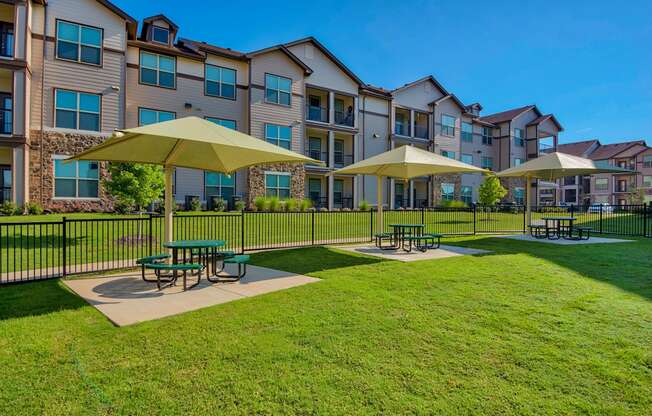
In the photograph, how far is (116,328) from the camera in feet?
15.3

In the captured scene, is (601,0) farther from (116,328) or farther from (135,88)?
(135,88)

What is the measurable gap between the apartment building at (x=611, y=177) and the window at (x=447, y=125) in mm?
32301

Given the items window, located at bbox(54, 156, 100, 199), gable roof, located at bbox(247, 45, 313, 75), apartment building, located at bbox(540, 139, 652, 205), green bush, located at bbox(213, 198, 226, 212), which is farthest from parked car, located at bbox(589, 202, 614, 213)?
apartment building, located at bbox(540, 139, 652, 205)

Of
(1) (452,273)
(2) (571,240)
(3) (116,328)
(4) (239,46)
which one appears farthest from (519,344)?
(4) (239,46)

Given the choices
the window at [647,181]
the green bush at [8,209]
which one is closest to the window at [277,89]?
the green bush at [8,209]

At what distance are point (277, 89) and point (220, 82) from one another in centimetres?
389

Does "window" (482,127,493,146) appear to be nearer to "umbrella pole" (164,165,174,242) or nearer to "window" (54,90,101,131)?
"window" (54,90,101,131)

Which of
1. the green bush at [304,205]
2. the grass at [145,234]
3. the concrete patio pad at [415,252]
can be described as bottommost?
the concrete patio pad at [415,252]

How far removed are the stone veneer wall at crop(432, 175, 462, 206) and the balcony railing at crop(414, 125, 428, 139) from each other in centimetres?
403

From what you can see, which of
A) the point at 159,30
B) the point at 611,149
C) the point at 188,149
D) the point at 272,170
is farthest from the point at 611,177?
the point at 188,149

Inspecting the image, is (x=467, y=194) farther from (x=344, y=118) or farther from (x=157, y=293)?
(x=157, y=293)

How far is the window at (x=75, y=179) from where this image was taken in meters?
19.4

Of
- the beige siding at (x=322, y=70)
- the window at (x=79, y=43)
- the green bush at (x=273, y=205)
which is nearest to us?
the window at (x=79, y=43)

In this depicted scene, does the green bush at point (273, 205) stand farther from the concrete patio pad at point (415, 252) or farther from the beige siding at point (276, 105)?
the concrete patio pad at point (415, 252)
